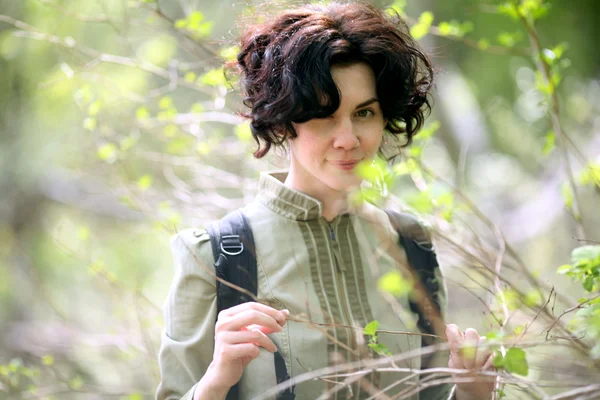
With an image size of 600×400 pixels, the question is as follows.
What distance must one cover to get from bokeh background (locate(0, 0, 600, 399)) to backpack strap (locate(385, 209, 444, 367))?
86cm

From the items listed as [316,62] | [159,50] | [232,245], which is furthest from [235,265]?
[159,50]

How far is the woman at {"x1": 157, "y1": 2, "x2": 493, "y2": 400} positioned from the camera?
1562mm

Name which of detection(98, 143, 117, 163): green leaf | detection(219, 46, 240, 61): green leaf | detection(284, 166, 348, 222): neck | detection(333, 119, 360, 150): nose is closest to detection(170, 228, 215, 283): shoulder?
detection(284, 166, 348, 222): neck

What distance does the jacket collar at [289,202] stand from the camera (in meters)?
1.71

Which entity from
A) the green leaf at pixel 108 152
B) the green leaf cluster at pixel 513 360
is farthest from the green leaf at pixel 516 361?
the green leaf at pixel 108 152

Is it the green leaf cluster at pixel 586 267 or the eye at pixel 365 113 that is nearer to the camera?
the green leaf cluster at pixel 586 267

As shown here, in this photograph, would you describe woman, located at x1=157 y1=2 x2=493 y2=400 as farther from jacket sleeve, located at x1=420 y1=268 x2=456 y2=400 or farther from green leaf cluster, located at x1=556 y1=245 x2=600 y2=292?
green leaf cluster, located at x1=556 y1=245 x2=600 y2=292

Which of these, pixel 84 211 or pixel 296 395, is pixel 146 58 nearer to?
pixel 84 211

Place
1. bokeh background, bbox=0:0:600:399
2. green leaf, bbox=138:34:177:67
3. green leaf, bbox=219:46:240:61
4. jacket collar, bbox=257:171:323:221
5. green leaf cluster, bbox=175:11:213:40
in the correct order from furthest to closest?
green leaf, bbox=138:34:177:67
bokeh background, bbox=0:0:600:399
green leaf cluster, bbox=175:11:213:40
green leaf, bbox=219:46:240:61
jacket collar, bbox=257:171:323:221

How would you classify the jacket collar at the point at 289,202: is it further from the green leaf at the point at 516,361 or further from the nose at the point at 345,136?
the green leaf at the point at 516,361

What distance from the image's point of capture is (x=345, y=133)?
1571mm

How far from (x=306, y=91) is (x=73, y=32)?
333 centimetres

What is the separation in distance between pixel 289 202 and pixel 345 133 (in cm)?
26

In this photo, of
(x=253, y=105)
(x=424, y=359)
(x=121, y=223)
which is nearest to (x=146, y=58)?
(x=121, y=223)
